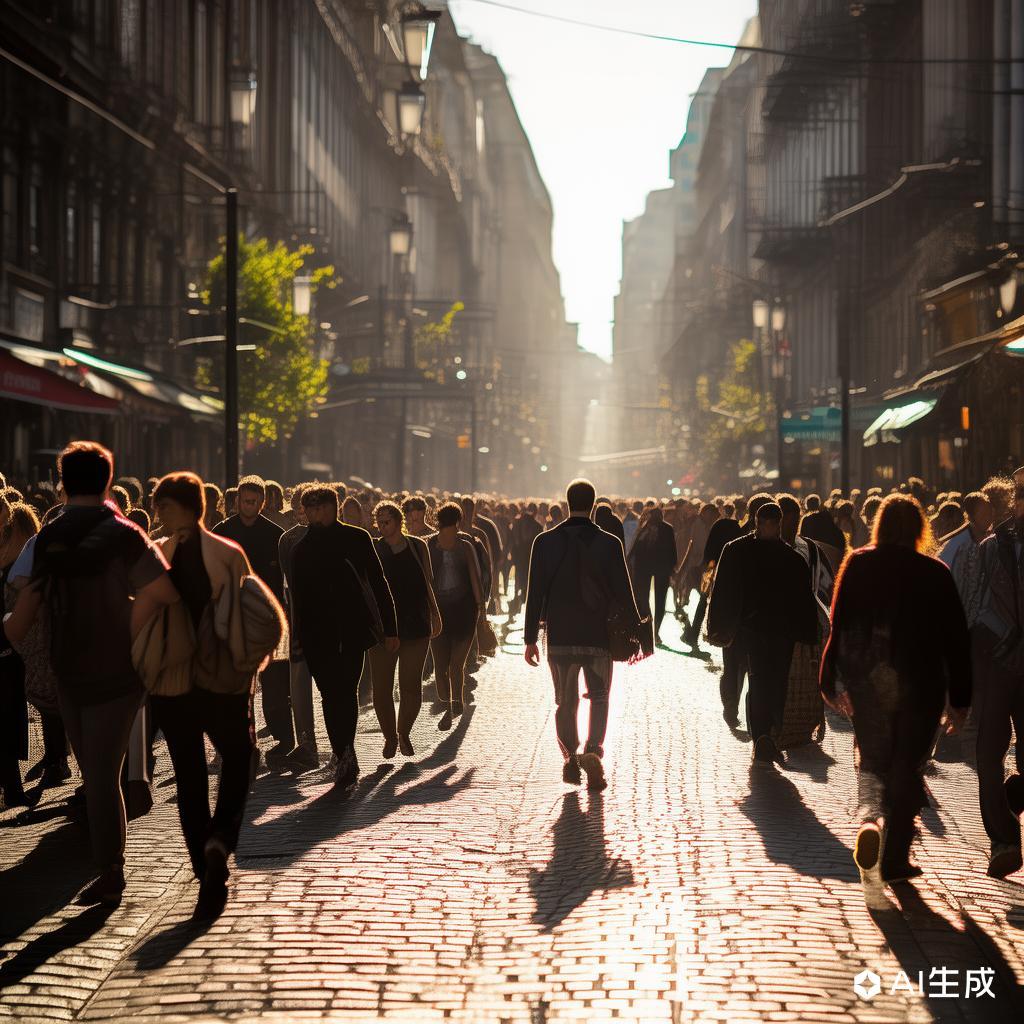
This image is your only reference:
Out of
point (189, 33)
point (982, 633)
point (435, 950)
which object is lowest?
point (435, 950)

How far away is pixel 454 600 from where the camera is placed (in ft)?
48.1

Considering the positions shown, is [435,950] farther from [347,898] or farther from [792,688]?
[792,688]

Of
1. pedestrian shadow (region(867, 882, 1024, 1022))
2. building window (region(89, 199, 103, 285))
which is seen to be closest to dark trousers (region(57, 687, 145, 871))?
pedestrian shadow (region(867, 882, 1024, 1022))

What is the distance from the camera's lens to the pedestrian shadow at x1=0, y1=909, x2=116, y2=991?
249 inches

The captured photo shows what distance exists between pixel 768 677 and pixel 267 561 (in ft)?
11.0

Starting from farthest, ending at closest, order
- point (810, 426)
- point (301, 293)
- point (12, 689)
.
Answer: point (810, 426), point (301, 293), point (12, 689)

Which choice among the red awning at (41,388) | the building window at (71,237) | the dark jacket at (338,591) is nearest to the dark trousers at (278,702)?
the dark jacket at (338,591)

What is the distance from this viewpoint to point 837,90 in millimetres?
61000

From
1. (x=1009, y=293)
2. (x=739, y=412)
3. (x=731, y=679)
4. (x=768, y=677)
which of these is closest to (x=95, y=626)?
(x=768, y=677)

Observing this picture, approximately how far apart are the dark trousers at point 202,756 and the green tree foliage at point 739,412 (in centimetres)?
6586

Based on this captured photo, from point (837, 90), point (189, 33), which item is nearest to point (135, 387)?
point (189, 33)

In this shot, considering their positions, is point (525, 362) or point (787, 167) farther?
point (525, 362)

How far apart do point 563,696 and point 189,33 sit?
37.1 metres

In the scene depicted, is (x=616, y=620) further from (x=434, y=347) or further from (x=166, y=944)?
(x=434, y=347)
